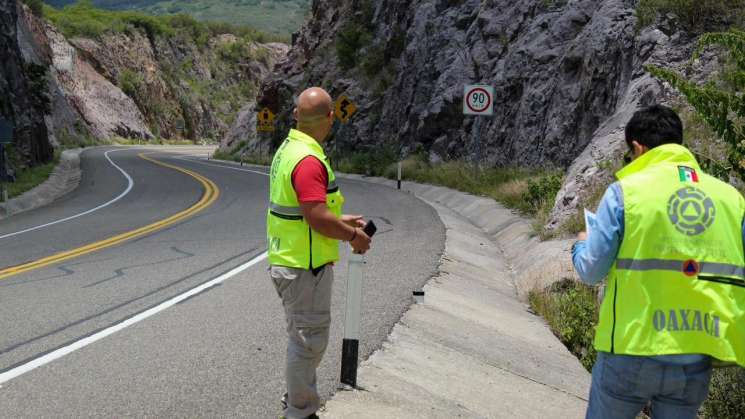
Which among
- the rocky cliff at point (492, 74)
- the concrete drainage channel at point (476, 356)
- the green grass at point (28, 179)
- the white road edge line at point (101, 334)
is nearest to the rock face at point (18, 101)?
the green grass at point (28, 179)

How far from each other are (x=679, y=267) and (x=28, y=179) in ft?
92.1

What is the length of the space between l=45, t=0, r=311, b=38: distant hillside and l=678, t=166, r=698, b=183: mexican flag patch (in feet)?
514

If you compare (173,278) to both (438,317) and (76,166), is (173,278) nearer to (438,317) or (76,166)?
(438,317)

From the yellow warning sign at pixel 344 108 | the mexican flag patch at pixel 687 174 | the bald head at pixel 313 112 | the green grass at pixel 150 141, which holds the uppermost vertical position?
the bald head at pixel 313 112

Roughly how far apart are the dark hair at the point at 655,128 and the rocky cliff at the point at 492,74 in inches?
318

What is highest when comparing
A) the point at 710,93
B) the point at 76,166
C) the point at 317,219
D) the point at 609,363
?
the point at 710,93

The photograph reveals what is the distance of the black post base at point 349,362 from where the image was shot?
16.9ft

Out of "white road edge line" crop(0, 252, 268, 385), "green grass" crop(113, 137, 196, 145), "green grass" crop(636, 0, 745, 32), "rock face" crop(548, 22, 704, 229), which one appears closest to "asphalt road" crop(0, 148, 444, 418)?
"white road edge line" crop(0, 252, 268, 385)

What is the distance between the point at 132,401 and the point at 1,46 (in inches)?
1262

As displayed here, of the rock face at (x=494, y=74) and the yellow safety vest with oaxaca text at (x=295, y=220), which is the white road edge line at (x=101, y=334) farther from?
the rock face at (x=494, y=74)

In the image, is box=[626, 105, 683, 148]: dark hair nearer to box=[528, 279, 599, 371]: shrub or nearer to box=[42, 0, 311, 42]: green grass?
box=[528, 279, 599, 371]: shrub

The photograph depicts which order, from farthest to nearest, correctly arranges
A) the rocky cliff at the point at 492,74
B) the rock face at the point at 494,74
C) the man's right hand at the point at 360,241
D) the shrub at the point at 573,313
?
the rock face at the point at 494,74 < the rocky cliff at the point at 492,74 < the shrub at the point at 573,313 < the man's right hand at the point at 360,241

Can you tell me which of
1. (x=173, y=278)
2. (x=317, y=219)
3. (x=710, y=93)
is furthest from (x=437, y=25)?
(x=317, y=219)

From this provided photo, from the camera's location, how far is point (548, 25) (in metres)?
24.1
